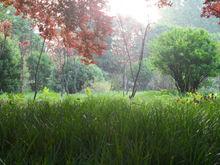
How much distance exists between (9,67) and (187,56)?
1004 cm

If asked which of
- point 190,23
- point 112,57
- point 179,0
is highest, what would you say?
point 179,0

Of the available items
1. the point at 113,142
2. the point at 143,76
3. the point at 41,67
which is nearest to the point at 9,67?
the point at 41,67

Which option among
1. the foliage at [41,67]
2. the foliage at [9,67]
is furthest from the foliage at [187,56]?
the foliage at [41,67]

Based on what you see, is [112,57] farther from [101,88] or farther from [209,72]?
[209,72]

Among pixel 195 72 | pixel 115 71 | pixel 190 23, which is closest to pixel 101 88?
pixel 195 72

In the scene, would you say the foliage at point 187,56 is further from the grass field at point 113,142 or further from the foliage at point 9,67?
the grass field at point 113,142

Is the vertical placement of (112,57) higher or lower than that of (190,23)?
lower

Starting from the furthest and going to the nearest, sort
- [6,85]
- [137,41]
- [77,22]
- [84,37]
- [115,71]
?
[137,41] → [115,71] → [6,85] → [84,37] → [77,22]

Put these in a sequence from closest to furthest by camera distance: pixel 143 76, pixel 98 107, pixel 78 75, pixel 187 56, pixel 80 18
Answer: pixel 98 107 < pixel 80 18 < pixel 187 56 < pixel 78 75 < pixel 143 76

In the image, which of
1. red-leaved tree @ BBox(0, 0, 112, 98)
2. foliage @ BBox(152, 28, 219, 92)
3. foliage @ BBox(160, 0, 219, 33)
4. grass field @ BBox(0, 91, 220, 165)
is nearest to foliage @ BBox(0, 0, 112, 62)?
red-leaved tree @ BBox(0, 0, 112, 98)

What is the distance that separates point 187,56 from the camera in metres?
20.6

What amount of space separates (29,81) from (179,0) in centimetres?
4880

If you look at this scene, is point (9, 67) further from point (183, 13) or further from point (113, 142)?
point (183, 13)

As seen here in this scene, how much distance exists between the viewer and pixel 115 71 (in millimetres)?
45625
